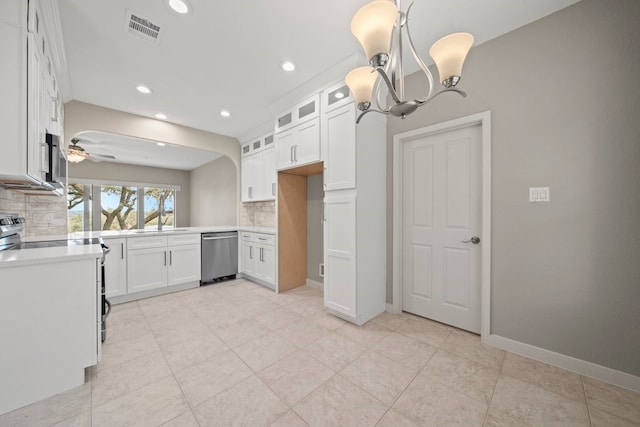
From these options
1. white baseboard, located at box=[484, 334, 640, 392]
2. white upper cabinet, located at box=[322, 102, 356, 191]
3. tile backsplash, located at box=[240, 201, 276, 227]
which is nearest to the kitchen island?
white upper cabinet, located at box=[322, 102, 356, 191]

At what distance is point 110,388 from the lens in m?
1.61

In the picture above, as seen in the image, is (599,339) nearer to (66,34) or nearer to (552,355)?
(552,355)

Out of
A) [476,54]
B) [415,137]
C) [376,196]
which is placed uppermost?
[476,54]

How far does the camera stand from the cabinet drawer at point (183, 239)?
11.9ft

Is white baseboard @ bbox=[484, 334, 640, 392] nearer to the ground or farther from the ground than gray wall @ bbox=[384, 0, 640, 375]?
nearer to the ground

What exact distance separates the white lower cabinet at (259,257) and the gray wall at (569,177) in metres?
2.73

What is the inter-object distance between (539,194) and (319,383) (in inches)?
87.9

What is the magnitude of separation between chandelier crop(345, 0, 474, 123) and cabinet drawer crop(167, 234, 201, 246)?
3.38 meters

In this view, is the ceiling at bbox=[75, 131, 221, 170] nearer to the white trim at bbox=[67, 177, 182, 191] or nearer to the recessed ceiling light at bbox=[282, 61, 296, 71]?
the white trim at bbox=[67, 177, 182, 191]

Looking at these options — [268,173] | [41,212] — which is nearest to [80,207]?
[41,212]

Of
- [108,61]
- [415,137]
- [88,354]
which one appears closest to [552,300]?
[415,137]

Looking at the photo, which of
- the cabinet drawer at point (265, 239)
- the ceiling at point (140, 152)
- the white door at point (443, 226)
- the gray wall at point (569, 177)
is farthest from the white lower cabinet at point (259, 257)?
the gray wall at point (569, 177)

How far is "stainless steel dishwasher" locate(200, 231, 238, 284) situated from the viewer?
393cm

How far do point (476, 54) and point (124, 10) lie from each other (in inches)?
117
